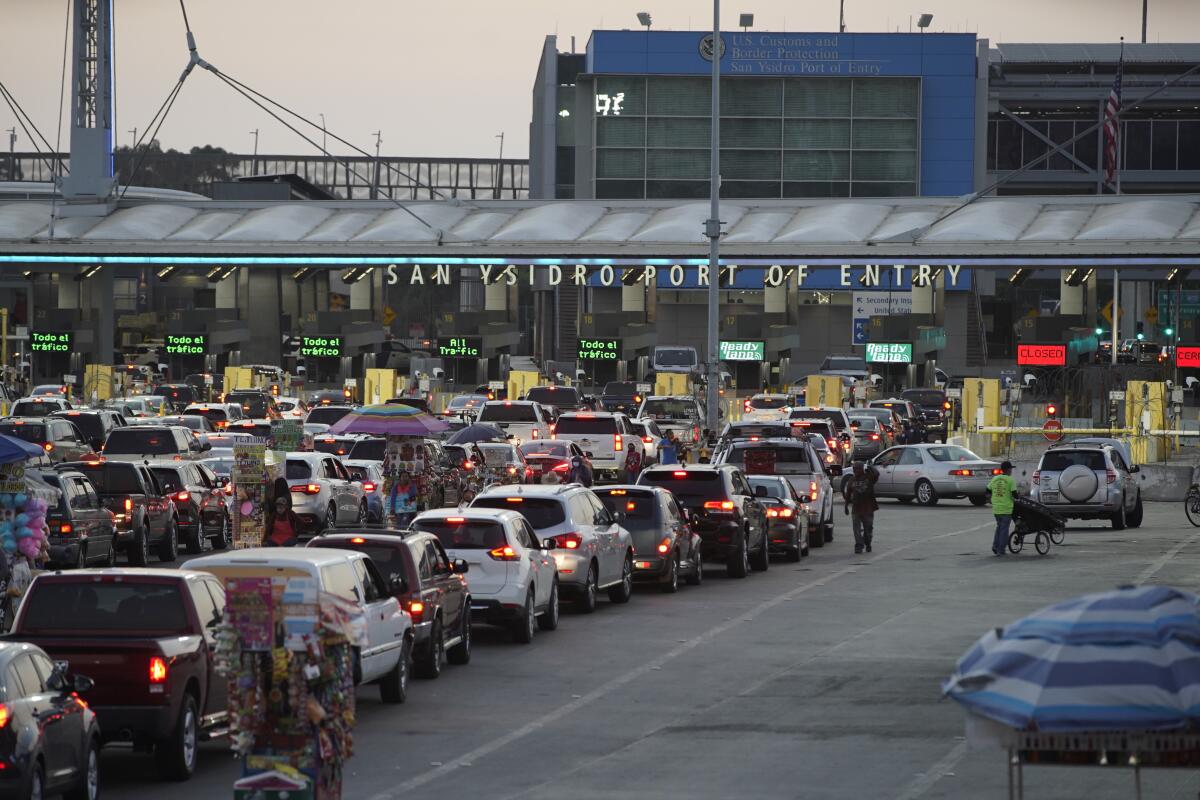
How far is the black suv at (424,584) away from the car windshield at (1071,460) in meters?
21.6

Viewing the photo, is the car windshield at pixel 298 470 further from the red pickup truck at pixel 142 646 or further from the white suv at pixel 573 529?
the red pickup truck at pixel 142 646

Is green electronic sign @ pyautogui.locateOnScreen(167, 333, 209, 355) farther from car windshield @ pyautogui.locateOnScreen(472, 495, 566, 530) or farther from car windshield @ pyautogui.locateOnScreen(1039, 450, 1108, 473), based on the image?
car windshield @ pyautogui.locateOnScreen(472, 495, 566, 530)

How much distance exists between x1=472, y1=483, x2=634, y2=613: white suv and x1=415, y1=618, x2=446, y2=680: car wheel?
14.3 feet

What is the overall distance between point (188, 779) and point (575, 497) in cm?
1130

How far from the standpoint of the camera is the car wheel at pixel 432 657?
2025 cm

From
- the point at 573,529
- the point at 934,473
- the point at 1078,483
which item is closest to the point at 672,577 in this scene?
the point at 573,529

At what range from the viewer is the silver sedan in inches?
1913

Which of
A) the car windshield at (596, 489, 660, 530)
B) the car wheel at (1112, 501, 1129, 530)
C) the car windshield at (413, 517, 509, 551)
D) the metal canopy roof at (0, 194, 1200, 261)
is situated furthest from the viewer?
the metal canopy roof at (0, 194, 1200, 261)

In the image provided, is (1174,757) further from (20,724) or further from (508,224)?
(508,224)

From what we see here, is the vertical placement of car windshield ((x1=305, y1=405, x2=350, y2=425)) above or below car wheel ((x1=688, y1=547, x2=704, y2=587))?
above

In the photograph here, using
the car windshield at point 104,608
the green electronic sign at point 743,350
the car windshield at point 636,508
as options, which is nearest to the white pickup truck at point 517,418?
the car windshield at point 636,508

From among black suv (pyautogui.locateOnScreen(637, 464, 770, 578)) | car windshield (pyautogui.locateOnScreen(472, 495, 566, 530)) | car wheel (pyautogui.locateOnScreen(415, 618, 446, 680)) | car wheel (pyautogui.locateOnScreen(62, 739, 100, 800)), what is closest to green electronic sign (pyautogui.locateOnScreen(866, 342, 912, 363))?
black suv (pyautogui.locateOnScreen(637, 464, 770, 578))

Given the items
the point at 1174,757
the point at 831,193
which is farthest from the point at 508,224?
the point at 1174,757

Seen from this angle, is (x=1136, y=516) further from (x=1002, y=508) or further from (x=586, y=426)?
(x=586, y=426)
